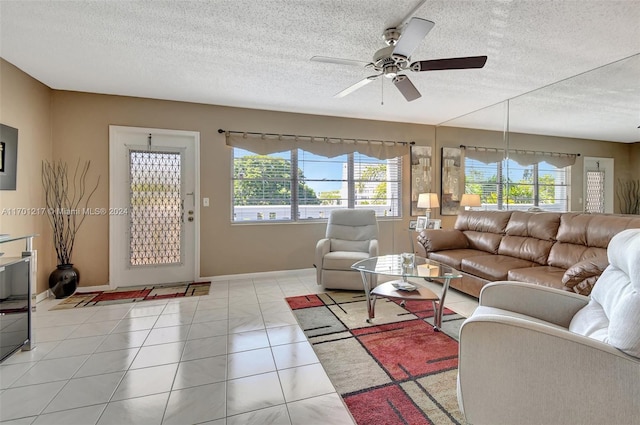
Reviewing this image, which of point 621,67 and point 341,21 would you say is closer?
point 341,21

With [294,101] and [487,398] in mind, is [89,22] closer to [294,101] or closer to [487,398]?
[294,101]

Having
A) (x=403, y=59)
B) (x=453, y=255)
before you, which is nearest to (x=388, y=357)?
(x=453, y=255)

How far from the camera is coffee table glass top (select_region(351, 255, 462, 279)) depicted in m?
2.52


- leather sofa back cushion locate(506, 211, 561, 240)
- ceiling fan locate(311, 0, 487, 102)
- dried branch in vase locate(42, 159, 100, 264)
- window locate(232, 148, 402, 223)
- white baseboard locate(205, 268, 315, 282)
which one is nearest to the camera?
ceiling fan locate(311, 0, 487, 102)

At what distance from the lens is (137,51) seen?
2.60 meters

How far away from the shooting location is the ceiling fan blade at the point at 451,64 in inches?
77.7

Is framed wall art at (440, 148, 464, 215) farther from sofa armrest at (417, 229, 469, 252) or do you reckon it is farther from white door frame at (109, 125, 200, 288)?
white door frame at (109, 125, 200, 288)

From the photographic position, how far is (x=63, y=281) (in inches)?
131

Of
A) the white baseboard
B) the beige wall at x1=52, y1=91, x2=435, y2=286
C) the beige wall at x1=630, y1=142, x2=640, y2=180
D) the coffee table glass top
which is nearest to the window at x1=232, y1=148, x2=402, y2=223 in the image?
the beige wall at x1=52, y1=91, x2=435, y2=286

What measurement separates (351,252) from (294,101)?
217 centimetres

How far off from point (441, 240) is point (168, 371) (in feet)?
11.1

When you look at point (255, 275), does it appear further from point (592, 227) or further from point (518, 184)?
point (518, 184)

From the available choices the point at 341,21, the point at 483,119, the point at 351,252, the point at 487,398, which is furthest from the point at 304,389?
the point at 483,119

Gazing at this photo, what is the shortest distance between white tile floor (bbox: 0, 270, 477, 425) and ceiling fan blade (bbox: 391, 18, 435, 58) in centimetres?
218
